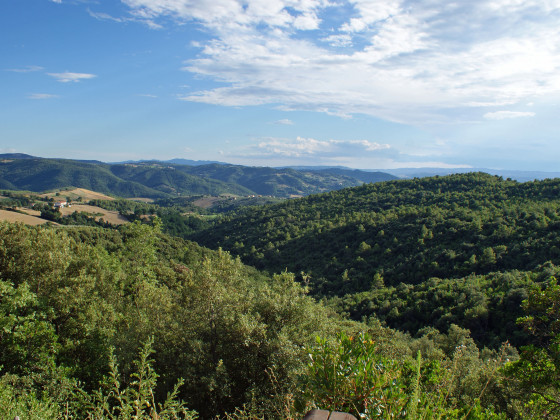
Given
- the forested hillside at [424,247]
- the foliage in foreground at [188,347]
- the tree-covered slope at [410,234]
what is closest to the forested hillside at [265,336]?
the foliage in foreground at [188,347]

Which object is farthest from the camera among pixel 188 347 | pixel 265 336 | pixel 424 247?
pixel 424 247

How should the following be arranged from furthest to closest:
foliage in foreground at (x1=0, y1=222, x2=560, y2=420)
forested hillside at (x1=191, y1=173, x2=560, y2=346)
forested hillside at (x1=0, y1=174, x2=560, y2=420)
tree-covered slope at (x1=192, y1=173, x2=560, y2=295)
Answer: tree-covered slope at (x1=192, y1=173, x2=560, y2=295), forested hillside at (x1=191, y1=173, x2=560, y2=346), foliage in foreground at (x1=0, y1=222, x2=560, y2=420), forested hillside at (x1=0, y1=174, x2=560, y2=420)

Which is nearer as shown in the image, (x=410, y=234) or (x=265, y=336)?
(x=265, y=336)

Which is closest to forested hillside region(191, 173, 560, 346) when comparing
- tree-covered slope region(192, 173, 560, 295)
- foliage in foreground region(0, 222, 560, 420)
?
tree-covered slope region(192, 173, 560, 295)

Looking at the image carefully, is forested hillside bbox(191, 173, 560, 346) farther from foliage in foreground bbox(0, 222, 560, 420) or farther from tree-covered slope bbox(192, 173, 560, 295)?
foliage in foreground bbox(0, 222, 560, 420)

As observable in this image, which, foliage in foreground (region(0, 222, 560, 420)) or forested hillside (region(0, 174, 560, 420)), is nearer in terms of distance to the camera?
forested hillside (region(0, 174, 560, 420))

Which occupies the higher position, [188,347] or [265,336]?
[265,336]

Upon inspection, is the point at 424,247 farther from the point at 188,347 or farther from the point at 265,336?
the point at 188,347

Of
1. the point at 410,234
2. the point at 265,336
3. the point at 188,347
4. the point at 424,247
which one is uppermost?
the point at 265,336

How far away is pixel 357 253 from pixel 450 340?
37.7 metres

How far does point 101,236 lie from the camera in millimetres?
60188

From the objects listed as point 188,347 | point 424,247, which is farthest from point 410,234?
point 188,347

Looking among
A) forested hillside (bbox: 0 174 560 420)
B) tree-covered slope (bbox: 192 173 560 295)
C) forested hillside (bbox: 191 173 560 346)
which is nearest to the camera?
forested hillside (bbox: 0 174 560 420)

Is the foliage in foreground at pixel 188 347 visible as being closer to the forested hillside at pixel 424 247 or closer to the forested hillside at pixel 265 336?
the forested hillside at pixel 265 336
